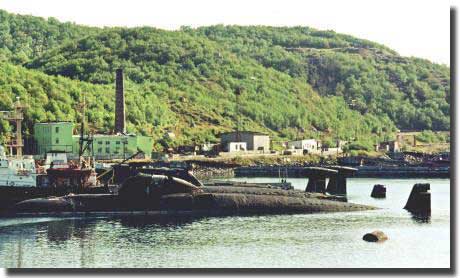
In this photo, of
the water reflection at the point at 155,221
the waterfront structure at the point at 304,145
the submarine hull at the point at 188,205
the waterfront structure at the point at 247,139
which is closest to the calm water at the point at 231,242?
the water reflection at the point at 155,221

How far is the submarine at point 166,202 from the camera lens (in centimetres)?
5534

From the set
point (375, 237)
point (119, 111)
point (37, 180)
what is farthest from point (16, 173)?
point (119, 111)

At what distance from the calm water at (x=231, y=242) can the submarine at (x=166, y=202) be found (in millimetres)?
1776

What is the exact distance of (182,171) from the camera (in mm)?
59719

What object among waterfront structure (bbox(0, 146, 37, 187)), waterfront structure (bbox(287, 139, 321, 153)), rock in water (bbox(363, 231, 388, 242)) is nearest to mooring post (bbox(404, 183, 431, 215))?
rock in water (bbox(363, 231, 388, 242))

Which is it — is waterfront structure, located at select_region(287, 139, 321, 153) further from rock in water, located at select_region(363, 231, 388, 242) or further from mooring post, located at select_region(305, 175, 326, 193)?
rock in water, located at select_region(363, 231, 388, 242)

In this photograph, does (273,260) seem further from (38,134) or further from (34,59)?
(34,59)

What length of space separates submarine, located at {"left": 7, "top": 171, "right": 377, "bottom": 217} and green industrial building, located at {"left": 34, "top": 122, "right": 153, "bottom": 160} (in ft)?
148

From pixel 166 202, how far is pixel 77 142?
49.7m

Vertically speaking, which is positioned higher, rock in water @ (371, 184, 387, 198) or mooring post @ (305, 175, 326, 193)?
mooring post @ (305, 175, 326, 193)

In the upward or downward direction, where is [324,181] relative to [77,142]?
downward

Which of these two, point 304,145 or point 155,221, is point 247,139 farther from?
point 155,221

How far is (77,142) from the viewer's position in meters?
104

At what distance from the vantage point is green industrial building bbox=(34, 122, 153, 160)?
104 metres
